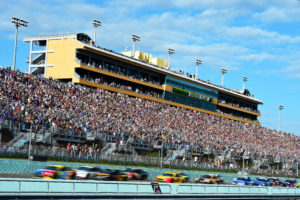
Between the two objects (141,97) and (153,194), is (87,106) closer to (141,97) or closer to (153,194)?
(141,97)

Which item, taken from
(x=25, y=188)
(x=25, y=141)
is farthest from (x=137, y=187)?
(x=25, y=141)

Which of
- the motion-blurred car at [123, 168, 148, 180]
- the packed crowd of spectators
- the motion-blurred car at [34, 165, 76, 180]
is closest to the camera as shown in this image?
the motion-blurred car at [34, 165, 76, 180]

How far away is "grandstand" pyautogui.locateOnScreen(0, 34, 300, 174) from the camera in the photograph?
44.6 meters

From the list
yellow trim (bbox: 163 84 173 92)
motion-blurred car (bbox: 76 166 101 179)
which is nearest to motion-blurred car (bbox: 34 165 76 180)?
motion-blurred car (bbox: 76 166 101 179)

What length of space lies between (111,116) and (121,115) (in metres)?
2.05

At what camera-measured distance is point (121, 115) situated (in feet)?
193

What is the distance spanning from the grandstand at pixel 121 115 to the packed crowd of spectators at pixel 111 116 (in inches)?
4.7

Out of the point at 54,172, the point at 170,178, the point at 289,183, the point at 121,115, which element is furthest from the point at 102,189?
the point at 121,115

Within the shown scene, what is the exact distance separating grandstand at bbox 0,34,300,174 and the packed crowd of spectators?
0.12 metres

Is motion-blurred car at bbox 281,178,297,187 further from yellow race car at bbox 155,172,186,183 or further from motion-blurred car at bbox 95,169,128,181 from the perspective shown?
motion-blurred car at bbox 95,169,128,181

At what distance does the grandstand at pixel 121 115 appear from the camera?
4456 centimetres

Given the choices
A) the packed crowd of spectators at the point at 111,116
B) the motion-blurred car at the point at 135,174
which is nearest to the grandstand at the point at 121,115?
the packed crowd of spectators at the point at 111,116

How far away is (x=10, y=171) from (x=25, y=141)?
8843 millimetres

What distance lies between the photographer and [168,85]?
8288cm
